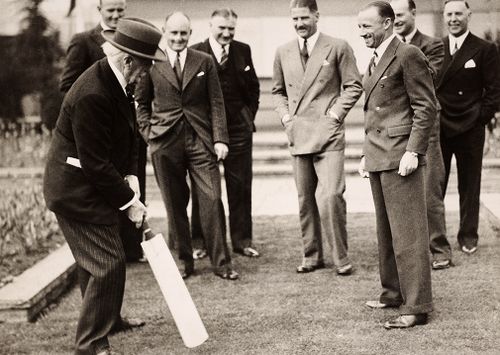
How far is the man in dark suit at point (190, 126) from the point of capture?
7.62 metres

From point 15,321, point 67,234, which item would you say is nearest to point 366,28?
point 67,234

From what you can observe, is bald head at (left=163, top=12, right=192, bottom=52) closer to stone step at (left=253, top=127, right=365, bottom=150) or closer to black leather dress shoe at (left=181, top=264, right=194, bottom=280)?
black leather dress shoe at (left=181, top=264, right=194, bottom=280)

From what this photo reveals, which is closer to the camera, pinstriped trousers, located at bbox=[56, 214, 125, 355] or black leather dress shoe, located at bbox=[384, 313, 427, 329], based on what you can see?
pinstriped trousers, located at bbox=[56, 214, 125, 355]

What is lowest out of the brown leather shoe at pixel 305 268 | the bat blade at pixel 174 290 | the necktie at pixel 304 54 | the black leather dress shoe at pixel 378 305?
the brown leather shoe at pixel 305 268

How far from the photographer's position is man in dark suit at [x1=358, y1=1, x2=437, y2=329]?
584cm

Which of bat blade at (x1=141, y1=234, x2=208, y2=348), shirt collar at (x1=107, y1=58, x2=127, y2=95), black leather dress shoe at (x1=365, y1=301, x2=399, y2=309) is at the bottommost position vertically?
black leather dress shoe at (x1=365, y1=301, x2=399, y2=309)

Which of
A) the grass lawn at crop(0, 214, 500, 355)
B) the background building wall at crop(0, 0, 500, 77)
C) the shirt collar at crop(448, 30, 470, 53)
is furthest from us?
the background building wall at crop(0, 0, 500, 77)

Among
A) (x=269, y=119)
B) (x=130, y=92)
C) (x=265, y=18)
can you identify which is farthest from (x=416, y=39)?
(x=265, y=18)

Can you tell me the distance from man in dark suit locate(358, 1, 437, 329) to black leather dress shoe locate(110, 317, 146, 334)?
1731 millimetres

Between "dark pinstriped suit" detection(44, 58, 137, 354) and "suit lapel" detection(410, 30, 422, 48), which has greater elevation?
"suit lapel" detection(410, 30, 422, 48)

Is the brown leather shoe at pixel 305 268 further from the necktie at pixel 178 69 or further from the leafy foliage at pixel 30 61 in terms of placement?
the leafy foliage at pixel 30 61

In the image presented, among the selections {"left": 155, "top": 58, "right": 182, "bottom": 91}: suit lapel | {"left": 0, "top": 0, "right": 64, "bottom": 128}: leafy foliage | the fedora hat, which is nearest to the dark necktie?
the fedora hat

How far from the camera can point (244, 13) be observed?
Result: 16.0 meters

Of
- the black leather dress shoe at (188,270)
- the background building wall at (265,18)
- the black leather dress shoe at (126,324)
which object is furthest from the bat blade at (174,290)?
the background building wall at (265,18)
